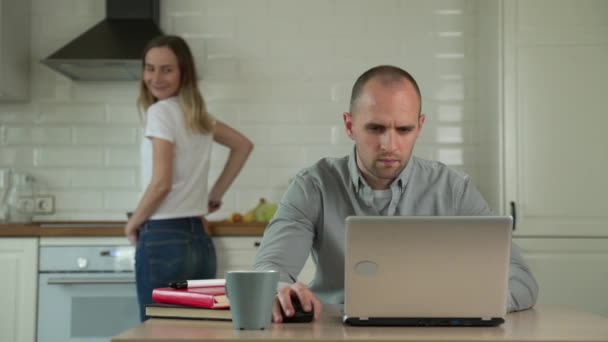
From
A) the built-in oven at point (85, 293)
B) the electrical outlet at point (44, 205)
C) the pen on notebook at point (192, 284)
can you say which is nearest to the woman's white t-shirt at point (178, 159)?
the built-in oven at point (85, 293)

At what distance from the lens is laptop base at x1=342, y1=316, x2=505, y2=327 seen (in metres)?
1.48

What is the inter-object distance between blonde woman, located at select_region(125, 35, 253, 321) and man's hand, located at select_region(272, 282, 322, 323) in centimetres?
140

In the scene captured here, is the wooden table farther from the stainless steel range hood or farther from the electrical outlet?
the electrical outlet

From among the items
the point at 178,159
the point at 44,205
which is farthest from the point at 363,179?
the point at 44,205

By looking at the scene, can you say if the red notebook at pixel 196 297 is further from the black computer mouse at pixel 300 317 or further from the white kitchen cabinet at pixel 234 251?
the white kitchen cabinet at pixel 234 251

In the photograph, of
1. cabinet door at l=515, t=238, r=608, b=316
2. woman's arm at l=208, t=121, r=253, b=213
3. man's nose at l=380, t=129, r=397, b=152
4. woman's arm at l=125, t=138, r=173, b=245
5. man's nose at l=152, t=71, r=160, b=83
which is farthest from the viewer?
cabinet door at l=515, t=238, r=608, b=316

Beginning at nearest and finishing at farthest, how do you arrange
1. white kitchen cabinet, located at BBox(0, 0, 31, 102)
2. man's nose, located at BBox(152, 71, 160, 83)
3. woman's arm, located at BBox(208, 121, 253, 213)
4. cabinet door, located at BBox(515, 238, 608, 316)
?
1. man's nose, located at BBox(152, 71, 160, 83)
2. woman's arm, located at BBox(208, 121, 253, 213)
3. cabinet door, located at BBox(515, 238, 608, 316)
4. white kitchen cabinet, located at BBox(0, 0, 31, 102)

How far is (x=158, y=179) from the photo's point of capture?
3033 millimetres

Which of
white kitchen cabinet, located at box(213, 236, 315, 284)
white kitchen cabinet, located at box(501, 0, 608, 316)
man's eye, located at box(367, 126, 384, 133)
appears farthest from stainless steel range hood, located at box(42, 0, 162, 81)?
man's eye, located at box(367, 126, 384, 133)

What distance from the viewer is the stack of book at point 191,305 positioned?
1.57m

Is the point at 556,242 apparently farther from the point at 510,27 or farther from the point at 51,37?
the point at 51,37

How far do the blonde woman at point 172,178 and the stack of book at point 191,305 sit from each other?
1.28 meters

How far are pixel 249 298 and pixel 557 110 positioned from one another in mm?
2716

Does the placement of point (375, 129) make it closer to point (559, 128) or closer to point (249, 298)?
point (249, 298)
